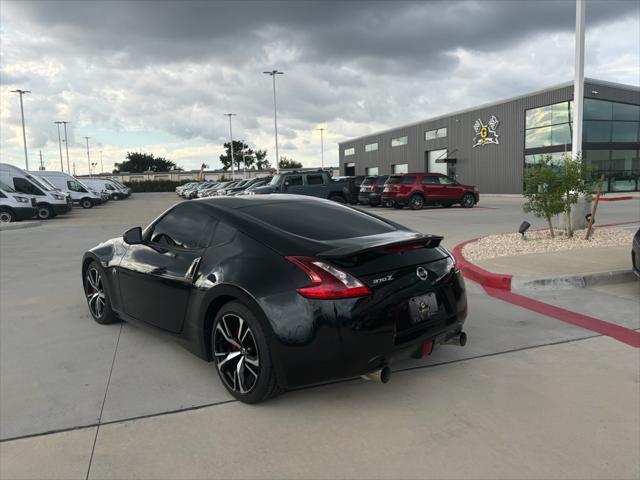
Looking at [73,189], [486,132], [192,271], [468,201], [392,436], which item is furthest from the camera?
[486,132]

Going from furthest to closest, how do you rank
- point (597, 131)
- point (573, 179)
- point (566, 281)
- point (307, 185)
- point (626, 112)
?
1. point (626, 112)
2. point (597, 131)
3. point (307, 185)
4. point (573, 179)
5. point (566, 281)

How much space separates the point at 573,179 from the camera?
9.37 meters

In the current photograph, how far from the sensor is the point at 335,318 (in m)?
3.08

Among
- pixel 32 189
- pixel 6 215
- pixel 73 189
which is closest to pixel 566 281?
pixel 6 215

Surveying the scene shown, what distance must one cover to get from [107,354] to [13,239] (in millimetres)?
11762

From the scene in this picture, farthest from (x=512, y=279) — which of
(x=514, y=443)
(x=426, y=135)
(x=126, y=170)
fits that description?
(x=126, y=170)

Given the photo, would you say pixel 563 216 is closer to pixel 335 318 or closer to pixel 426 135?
pixel 335 318

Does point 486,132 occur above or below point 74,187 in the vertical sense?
above

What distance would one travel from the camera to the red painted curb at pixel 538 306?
4.78 meters

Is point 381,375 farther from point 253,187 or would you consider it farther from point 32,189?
point 253,187

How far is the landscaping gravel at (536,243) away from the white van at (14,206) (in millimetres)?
17736

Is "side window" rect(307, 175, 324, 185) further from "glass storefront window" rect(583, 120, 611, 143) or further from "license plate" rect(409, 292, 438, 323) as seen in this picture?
"license plate" rect(409, 292, 438, 323)

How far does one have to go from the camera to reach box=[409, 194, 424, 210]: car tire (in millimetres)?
23203

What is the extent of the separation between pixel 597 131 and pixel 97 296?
34123 millimetres
